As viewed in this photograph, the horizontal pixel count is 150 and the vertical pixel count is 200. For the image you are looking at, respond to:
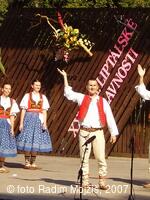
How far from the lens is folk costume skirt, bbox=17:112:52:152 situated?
42.8 ft

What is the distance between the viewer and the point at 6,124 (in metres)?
12.7

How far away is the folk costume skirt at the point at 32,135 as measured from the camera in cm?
1305

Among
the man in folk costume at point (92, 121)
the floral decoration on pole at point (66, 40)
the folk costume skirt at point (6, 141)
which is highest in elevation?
the floral decoration on pole at point (66, 40)

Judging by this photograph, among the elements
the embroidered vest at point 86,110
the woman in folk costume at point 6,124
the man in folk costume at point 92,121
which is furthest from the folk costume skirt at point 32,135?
the embroidered vest at point 86,110

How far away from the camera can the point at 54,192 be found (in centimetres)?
970

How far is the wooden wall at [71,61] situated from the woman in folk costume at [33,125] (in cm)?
235

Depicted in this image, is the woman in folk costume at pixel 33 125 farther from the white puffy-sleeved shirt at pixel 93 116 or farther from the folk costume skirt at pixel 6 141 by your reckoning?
the white puffy-sleeved shirt at pixel 93 116

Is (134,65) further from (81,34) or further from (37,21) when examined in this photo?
(37,21)

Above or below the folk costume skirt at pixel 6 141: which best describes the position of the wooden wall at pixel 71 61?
above

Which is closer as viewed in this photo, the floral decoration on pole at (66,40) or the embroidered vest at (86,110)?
the embroidered vest at (86,110)

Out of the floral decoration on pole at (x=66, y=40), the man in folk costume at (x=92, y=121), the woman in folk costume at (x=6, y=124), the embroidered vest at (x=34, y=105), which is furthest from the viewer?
the floral decoration on pole at (x=66, y=40)

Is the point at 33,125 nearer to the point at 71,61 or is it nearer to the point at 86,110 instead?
the point at 71,61

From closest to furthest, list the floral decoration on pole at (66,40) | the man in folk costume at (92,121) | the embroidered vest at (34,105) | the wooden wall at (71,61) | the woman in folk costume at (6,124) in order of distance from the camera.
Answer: the man in folk costume at (92,121)
the woman in folk costume at (6,124)
the embroidered vest at (34,105)
the floral decoration on pole at (66,40)
the wooden wall at (71,61)

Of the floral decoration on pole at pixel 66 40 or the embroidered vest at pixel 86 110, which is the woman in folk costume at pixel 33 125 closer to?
the floral decoration on pole at pixel 66 40
